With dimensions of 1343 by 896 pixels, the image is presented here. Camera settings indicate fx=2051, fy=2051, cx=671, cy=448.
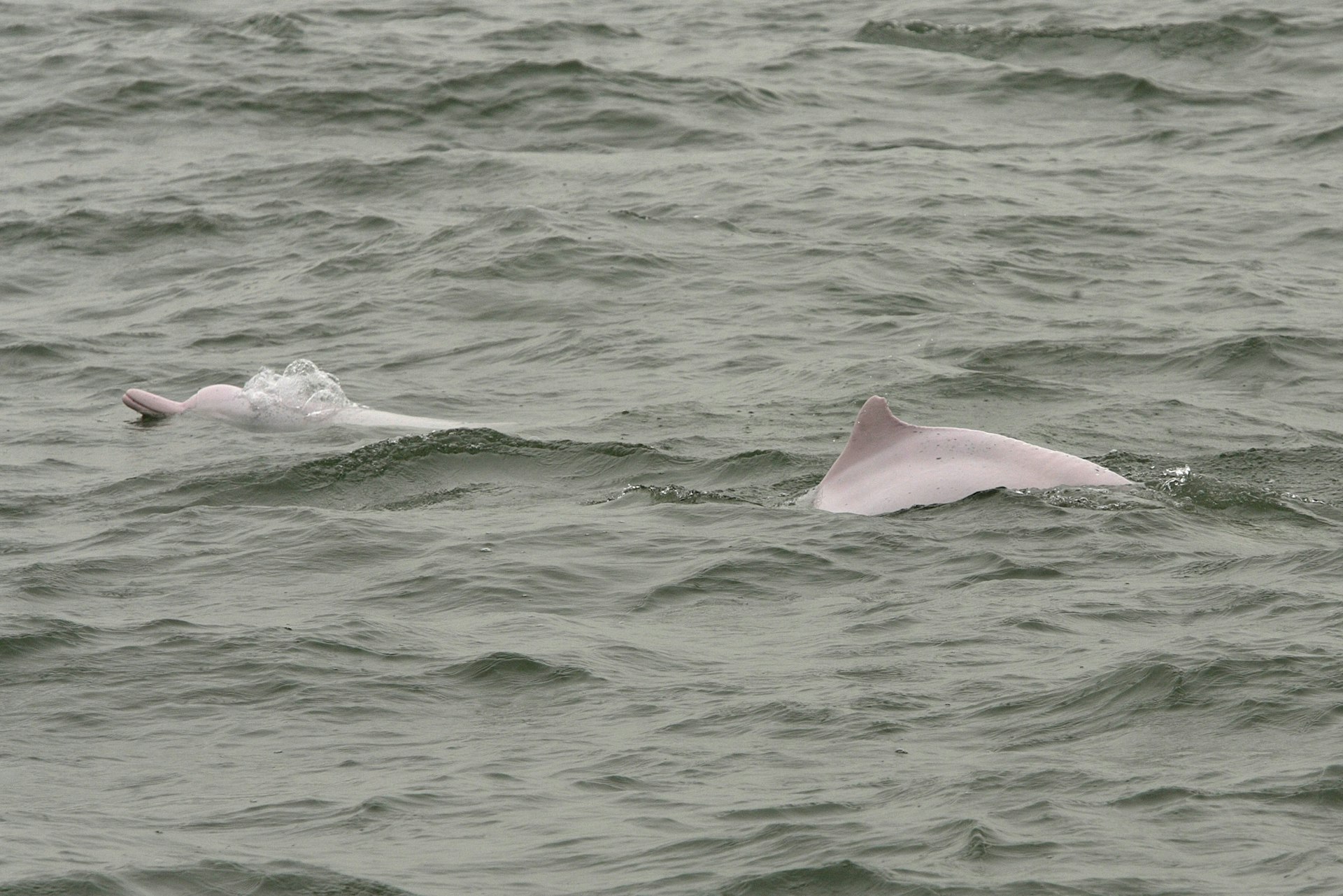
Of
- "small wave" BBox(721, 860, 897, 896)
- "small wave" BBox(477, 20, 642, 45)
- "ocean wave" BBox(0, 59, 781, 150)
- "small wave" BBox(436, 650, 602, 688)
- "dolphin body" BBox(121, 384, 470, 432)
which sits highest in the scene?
"small wave" BBox(721, 860, 897, 896)

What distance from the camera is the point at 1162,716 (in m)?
9.45

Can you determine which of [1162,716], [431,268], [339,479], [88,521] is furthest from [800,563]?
[431,268]

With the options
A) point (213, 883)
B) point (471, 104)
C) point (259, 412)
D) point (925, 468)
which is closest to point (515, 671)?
point (213, 883)

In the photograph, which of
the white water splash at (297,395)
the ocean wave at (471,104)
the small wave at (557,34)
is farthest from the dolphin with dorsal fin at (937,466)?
the small wave at (557,34)

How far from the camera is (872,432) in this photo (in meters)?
12.6

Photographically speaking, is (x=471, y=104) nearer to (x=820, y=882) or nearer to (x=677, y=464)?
(x=677, y=464)

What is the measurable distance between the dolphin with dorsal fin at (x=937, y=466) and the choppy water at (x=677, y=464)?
0.19 m

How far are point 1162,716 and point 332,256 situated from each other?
47.3 feet

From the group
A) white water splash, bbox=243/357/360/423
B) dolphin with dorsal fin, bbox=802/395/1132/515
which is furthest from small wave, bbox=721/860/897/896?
white water splash, bbox=243/357/360/423

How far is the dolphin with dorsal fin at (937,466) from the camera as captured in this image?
12.5 meters

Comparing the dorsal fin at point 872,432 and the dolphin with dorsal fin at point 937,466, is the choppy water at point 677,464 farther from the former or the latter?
the dorsal fin at point 872,432

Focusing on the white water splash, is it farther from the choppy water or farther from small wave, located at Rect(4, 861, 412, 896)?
small wave, located at Rect(4, 861, 412, 896)

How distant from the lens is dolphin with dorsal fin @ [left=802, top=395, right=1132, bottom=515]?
12.5m

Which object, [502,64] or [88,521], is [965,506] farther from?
[502,64]
